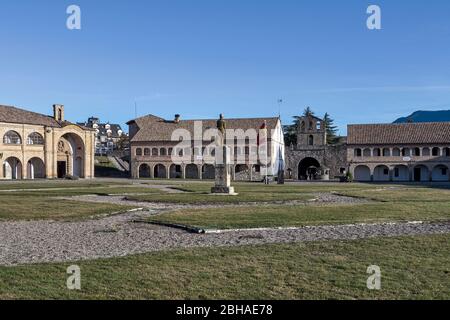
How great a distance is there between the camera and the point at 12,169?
58.8 metres

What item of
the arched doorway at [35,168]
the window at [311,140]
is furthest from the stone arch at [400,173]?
the arched doorway at [35,168]

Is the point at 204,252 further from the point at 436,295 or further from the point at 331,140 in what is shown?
the point at 331,140

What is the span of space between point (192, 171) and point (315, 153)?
59.7 feet

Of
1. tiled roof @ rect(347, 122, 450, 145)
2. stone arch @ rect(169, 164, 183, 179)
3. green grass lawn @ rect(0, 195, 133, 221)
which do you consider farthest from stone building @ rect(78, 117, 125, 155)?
green grass lawn @ rect(0, 195, 133, 221)

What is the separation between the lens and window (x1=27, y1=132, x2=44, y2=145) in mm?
58862

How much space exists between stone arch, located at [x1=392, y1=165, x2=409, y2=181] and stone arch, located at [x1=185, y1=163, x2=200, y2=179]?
2769cm

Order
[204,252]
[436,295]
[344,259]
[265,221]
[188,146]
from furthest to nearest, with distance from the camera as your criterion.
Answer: [188,146] < [265,221] < [204,252] < [344,259] < [436,295]

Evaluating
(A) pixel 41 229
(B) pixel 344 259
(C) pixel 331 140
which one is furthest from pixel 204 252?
(C) pixel 331 140

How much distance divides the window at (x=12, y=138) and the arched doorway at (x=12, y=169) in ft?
7.84

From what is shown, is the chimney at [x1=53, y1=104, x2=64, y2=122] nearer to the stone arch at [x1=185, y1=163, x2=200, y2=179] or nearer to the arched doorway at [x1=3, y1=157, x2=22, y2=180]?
the arched doorway at [x1=3, y1=157, x2=22, y2=180]

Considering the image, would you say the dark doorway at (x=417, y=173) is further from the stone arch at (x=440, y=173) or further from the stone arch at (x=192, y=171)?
the stone arch at (x=192, y=171)

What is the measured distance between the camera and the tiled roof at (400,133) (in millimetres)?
63500
